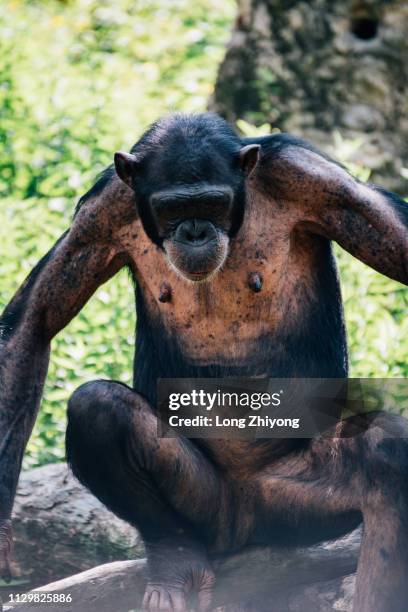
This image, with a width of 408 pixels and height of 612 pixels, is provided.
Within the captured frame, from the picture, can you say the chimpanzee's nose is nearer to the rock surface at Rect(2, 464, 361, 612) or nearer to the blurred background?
the rock surface at Rect(2, 464, 361, 612)

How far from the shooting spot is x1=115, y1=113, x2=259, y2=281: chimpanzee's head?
4.00 meters

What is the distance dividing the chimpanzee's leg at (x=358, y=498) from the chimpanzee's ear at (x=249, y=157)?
95 cm

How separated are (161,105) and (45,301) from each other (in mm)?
5313

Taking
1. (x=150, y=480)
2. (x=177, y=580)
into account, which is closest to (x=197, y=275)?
(x=150, y=480)

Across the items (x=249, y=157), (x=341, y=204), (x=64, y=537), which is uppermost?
(x=249, y=157)

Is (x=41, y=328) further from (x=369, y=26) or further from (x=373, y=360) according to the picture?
(x=369, y=26)

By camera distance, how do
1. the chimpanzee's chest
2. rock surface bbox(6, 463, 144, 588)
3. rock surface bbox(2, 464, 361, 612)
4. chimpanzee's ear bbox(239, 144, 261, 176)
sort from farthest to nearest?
rock surface bbox(6, 463, 144, 588)
rock surface bbox(2, 464, 361, 612)
the chimpanzee's chest
chimpanzee's ear bbox(239, 144, 261, 176)

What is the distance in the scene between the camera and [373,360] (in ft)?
19.0

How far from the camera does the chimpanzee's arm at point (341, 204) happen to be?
4102 millimetres

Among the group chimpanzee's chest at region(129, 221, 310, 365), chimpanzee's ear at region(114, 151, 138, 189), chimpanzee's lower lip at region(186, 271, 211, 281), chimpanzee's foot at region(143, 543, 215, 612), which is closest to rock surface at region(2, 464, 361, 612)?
chimpanzee's foot at region(143, 543, 215, 612)

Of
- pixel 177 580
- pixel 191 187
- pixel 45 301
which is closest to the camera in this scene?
pixel 191 187

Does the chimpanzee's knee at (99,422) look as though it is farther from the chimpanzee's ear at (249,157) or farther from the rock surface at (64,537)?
the rock surface at (64,537)

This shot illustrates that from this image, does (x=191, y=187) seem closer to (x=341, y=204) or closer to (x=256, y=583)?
(x=341, y=204)

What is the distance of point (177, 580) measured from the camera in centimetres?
430
